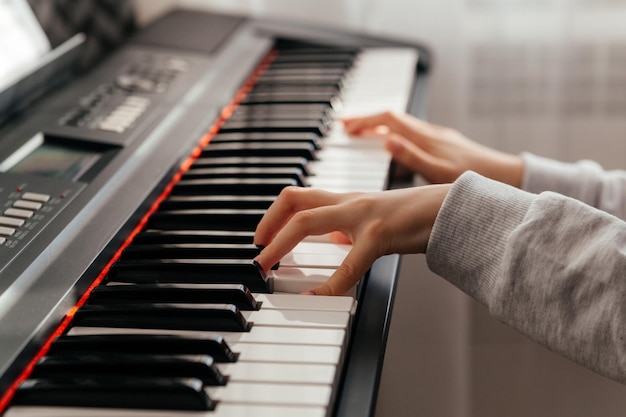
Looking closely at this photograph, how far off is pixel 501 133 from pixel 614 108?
24 centimetres

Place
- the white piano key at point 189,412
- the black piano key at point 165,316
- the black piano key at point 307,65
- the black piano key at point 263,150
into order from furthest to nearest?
the black piano key at point 307,65 < the black piano key at point 263,150 < the black piano key at point 165,316 < the white piano key at point 189,412

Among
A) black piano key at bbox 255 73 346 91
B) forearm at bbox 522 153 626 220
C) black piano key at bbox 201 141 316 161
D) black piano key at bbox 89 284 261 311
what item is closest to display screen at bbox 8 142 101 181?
black piano key at bbox 201 141 316 161

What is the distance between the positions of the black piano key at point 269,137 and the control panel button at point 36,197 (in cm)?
30

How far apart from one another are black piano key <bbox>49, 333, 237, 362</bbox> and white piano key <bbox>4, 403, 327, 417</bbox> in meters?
0.06

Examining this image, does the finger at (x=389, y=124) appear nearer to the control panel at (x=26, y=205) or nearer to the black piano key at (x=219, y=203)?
the black piano key at (x=219, y=203)

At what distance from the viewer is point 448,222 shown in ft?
2.72

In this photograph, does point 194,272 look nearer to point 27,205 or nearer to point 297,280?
point 297,280

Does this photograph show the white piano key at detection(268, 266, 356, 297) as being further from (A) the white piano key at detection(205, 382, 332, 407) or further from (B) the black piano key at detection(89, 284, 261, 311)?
(A) the white piano key at detection(205, 382, 332, 407)

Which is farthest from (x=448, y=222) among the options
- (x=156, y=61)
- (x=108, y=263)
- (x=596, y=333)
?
(x=156, y=61)

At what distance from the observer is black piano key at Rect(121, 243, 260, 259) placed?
85cm

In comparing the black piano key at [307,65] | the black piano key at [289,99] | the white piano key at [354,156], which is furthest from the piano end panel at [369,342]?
the black piano key at [307,65]

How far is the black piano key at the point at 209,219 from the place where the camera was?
914 millimetres

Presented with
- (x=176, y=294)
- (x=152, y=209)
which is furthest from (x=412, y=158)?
(x=176, y=294)

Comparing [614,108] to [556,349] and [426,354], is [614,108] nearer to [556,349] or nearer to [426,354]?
[426,354]
